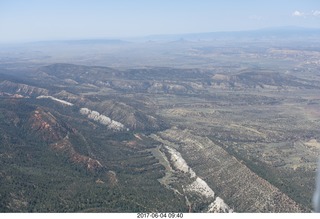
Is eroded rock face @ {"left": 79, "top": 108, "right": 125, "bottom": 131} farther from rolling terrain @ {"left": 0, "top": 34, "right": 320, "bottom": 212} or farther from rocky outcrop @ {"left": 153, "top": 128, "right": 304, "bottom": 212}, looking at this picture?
rocky outcrop @ {"left": 153, "top": 128, "right": 304, "bottom": 212}

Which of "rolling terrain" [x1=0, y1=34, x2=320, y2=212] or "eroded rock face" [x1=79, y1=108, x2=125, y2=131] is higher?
"rolling terrain" [x1=0, y1=34, x2=320, y2=212]

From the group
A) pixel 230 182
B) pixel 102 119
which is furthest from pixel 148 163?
pixel 102 119

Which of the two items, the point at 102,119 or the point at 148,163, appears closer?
the point at 148,163

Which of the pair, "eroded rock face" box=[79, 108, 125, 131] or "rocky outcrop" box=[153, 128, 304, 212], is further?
"eroded rock face" box=[79, 108, 125, 131]

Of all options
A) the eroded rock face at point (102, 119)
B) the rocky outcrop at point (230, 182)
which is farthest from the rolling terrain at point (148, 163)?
the eroded rock face at point (102, 119)

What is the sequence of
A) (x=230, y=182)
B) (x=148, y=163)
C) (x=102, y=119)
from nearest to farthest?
(x=230, y=182) → (x=148, y=163) → (x=102, y=119)

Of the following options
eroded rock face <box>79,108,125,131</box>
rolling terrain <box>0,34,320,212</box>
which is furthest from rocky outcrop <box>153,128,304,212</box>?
eroded rock face <box>79,108,125,131</box>

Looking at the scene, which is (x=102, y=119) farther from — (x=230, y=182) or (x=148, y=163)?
(x=230, y=182)

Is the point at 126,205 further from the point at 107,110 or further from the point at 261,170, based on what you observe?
the point at 107,110
